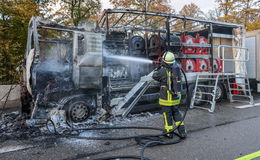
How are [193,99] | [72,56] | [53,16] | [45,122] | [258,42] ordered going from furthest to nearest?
[53,16]
[258,42]
[193,99]
[72,56]
[45,122]

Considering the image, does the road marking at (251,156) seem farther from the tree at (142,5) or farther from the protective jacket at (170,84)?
the tree at (142,5)

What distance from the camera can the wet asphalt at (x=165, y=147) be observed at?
3.06 m

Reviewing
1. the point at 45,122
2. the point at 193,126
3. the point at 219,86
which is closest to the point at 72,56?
the point at 45,122

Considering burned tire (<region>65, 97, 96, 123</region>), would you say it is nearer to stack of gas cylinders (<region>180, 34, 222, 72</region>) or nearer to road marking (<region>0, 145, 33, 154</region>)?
road marking (<region>0, 145, 33, 154</region>)

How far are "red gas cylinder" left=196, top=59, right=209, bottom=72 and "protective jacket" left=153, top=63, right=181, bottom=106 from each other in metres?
3.39

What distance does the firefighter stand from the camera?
3725 mm

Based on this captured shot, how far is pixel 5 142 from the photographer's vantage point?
150 inches

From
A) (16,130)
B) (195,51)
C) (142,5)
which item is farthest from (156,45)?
(142,5)

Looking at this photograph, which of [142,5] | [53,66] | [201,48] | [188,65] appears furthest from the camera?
[142,5]

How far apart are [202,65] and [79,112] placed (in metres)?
4.63

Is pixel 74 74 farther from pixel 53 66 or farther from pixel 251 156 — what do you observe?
pixel 251 156

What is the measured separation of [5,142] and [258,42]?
970 centimetres

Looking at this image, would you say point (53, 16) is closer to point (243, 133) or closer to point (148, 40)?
point (148, 40)

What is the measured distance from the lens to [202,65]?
23.0ft
